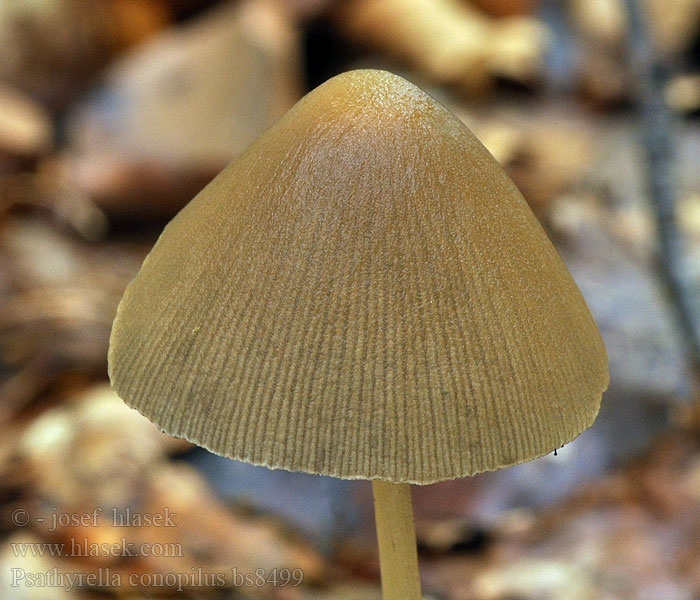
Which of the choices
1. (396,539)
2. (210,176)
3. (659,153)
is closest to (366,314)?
(396,539)

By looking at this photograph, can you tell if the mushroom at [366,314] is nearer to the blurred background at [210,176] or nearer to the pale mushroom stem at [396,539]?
the pale mushroom stem at [396,539]

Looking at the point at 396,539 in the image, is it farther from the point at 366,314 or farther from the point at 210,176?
the point at 210,176

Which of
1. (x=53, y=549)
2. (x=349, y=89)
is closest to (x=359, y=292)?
(x=349, y=89)

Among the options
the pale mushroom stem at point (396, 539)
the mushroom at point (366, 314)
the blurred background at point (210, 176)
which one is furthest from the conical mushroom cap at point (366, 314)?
the blurred background at point (210, 176)

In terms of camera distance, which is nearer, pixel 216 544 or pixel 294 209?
pixel 294 209

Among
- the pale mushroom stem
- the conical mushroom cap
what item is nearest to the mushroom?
the conical mushroom cap

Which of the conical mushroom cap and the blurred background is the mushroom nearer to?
the conical mushroom cap

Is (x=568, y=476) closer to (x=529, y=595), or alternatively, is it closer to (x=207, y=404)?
(x=529, y=595)
